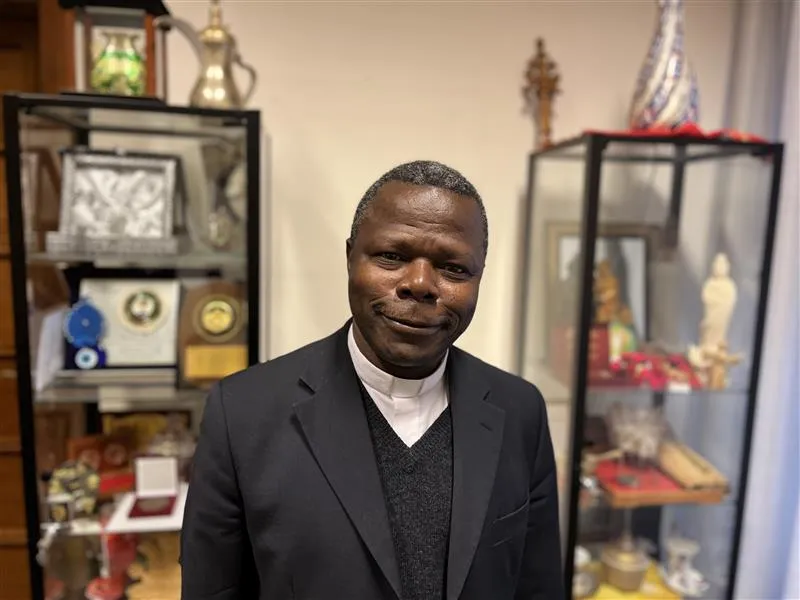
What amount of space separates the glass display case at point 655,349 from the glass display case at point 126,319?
0.82 metres

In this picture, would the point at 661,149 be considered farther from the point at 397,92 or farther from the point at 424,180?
the point at 424,180

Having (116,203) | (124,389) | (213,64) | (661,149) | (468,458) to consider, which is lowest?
(124,389)

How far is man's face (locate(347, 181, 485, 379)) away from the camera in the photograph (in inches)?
34.6

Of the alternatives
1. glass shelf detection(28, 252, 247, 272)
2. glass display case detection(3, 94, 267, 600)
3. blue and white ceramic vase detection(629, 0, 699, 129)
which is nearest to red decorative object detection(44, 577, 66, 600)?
glass display case detection(3, 94, 267, 600)

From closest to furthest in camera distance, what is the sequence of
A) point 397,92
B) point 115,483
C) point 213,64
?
point 213,64 → point 115,483 → point 397,92

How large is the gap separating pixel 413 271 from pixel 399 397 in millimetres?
212

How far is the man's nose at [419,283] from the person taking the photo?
868mm

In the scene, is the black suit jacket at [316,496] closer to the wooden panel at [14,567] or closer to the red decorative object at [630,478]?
the red decorative object at [630,478]

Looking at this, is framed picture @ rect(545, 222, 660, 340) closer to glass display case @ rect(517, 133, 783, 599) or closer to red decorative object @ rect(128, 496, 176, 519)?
glass display case @ rect(517, 133, 783, 599)

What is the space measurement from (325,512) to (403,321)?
29 centimetres

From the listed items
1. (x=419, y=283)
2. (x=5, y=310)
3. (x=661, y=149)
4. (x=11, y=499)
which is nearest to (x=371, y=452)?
(x=419, y=283)

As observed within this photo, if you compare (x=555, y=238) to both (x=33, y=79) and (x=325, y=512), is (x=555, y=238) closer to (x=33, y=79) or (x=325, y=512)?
(x=325, y=512)

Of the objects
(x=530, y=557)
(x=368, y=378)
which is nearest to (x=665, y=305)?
(x=530, y=557)

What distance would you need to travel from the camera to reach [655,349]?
1811 millimetres
